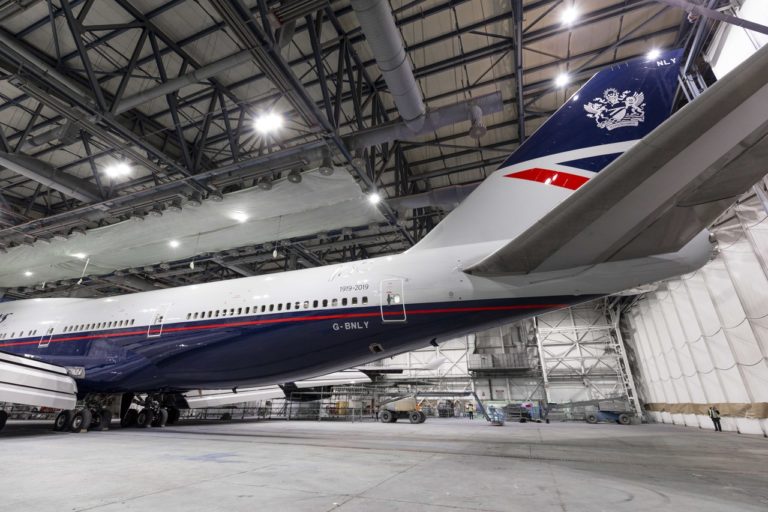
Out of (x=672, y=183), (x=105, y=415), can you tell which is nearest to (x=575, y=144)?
(x=672, y=183)

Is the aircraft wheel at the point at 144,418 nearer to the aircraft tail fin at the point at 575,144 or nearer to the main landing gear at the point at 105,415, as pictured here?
the main landing gear at the point at 105,415

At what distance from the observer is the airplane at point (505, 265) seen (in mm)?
2967

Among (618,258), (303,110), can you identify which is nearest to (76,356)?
(303,110)

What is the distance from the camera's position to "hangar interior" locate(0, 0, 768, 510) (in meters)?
6.72

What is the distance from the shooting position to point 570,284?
4832 mm

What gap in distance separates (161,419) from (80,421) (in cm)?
298

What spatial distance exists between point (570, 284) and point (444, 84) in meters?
6.95

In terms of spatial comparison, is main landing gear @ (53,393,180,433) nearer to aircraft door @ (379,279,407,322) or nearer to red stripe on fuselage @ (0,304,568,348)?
red stripe on fuselage @ (0,304,568,348)

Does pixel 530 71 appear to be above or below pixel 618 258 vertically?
above

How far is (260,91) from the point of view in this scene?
31.7ft

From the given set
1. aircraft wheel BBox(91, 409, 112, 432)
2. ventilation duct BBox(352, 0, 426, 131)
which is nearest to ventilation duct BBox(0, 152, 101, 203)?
aircraft wheel BBox(91, 409, 112, 432)

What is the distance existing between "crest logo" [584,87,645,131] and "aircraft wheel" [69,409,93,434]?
1297cm

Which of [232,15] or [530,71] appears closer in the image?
[232,15]

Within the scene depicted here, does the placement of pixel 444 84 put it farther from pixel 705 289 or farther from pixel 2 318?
pixel 2 318
